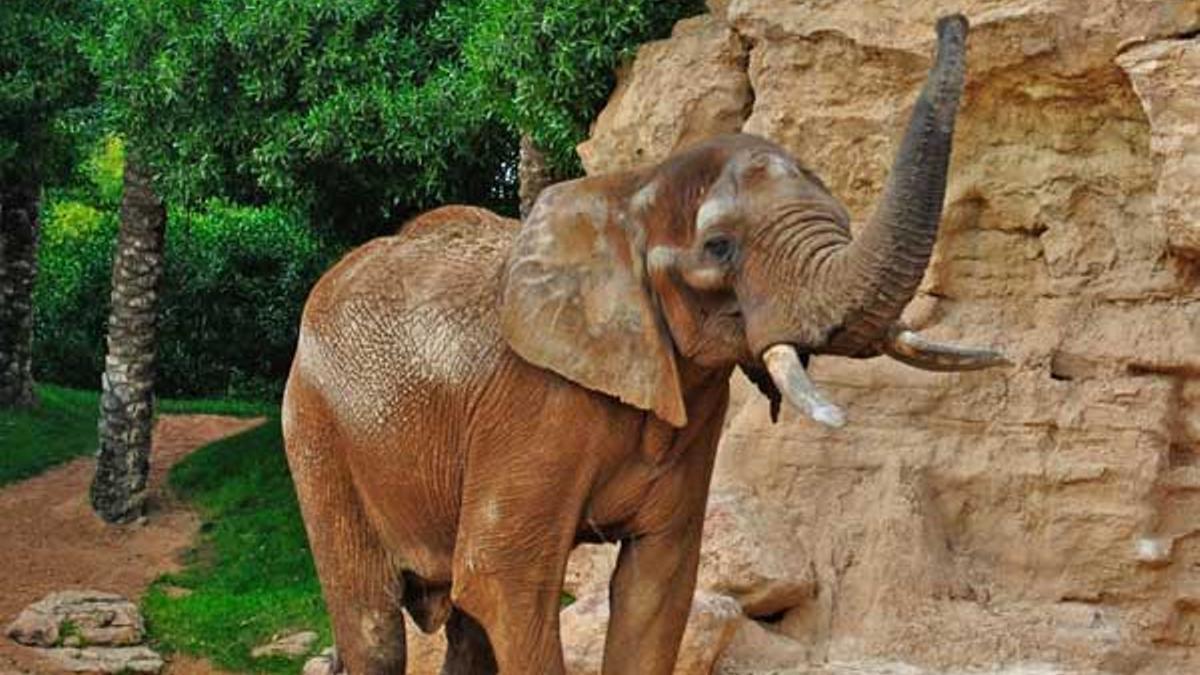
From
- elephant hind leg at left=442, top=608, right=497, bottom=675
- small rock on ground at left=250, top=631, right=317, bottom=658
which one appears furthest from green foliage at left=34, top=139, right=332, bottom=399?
elephant hind leg at left=442, top=608, right=497, bottom=675

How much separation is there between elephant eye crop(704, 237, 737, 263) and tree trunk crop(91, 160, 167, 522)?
35.8 feet

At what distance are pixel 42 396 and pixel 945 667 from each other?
45.6 ft

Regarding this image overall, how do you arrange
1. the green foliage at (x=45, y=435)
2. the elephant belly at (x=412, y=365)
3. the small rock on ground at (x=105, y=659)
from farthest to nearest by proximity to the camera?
the green foliage at (x=45, y=435)
the small rock on ground at (x=105, y=659)
the elephant belly at (x=412, y=365)

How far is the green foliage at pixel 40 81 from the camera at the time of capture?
1766cm

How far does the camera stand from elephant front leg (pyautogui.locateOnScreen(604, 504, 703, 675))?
25.2 feet

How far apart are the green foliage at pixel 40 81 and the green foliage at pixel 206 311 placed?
5670 mm

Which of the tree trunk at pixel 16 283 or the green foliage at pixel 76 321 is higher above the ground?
the tree trunk at pixel 16 283

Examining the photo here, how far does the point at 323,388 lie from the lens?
8.41 metres

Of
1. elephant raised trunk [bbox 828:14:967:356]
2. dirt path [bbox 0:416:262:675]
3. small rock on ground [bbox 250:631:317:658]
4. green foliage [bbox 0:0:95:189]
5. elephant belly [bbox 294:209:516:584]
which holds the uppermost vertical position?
elephant raised trunk [bbox 828:14:967:356]

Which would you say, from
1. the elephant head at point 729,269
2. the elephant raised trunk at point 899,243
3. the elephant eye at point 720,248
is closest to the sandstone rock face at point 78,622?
the elephant head at point 729,269

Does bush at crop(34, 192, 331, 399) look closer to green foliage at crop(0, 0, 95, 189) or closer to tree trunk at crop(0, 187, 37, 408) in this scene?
tree trunk at crop(0, 187, 37, 408)

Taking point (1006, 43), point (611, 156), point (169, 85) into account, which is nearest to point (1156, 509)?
point (1006, 43)

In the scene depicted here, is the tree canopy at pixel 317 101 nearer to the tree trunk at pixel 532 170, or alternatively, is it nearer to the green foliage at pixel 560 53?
the green foliage at pixel 560 53

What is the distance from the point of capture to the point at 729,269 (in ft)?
22.8
